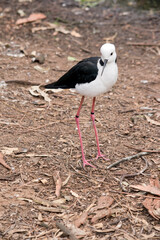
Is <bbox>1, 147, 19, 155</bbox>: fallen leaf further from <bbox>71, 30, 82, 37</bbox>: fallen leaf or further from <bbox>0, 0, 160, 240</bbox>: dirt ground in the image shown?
<bbox>71, 30, 82, 37</bbox>: fallen leaf

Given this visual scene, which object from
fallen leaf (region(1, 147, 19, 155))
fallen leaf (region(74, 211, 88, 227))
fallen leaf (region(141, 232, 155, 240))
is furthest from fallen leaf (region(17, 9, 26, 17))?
fallen leaf (region(141, 232, 155, 240))

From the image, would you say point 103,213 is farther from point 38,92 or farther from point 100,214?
point 38,92

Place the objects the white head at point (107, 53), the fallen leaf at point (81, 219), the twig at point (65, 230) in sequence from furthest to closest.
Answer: the white head at point (107, 53)
the fallen leaf at point (81, 219)
the twig at point (65, 230)

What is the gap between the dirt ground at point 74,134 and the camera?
149 inches

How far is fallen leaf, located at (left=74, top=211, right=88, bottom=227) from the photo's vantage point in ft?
12.2

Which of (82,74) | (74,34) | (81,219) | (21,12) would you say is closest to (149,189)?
(81,219)

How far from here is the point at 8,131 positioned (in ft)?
17.0

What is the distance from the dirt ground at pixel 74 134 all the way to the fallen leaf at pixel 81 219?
0.02 meters

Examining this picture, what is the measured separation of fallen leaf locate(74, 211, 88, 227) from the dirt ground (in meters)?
0.02

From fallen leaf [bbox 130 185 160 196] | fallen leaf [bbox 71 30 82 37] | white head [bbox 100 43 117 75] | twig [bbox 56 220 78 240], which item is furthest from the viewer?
fallen leaf [bbox 71 30 82 37]

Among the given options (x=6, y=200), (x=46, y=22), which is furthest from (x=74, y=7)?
(x=6, y=200)

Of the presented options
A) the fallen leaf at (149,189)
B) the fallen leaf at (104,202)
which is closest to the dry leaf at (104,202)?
the fallen leaf at (104,202)

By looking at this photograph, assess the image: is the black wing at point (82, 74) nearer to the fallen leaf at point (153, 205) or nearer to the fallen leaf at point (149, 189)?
the fallen leaf at point (149, 189)

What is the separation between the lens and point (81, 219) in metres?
3.76
